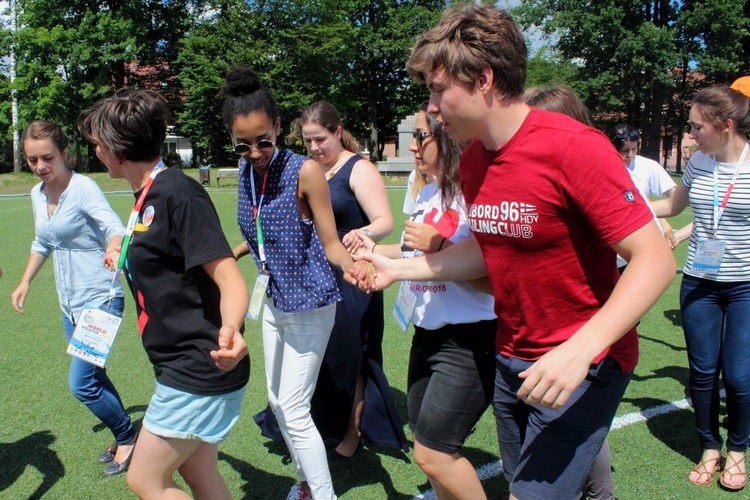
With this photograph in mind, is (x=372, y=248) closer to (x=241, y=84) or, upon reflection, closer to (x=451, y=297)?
(x=451, y=297)

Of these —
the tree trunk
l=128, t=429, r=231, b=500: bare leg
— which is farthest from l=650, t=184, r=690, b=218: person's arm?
the tree trunk

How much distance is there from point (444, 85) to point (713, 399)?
2.84 m

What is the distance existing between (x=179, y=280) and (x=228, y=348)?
13.6 inches

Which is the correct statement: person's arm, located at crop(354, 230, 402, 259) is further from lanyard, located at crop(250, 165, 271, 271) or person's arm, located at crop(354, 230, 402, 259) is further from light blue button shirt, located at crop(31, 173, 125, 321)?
light blue button shirt, located at crop(31, 173, 125, 321)

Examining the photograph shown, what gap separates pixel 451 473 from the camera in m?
2.65

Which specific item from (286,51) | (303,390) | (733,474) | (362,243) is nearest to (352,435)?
(303,390)

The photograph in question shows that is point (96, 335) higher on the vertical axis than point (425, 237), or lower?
lower

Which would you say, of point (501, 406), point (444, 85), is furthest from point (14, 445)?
point (444, 85)

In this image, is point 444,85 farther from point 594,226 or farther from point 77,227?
point 77,227

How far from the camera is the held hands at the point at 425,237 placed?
8.62 feet

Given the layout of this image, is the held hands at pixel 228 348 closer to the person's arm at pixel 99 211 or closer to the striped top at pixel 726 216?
the person's arm at pixel 99 211

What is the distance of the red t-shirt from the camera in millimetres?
1758

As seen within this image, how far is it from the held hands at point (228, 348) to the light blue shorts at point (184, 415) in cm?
22

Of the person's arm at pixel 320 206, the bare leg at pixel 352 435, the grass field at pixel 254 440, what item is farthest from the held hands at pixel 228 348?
the bare leg at pixel 352 435
